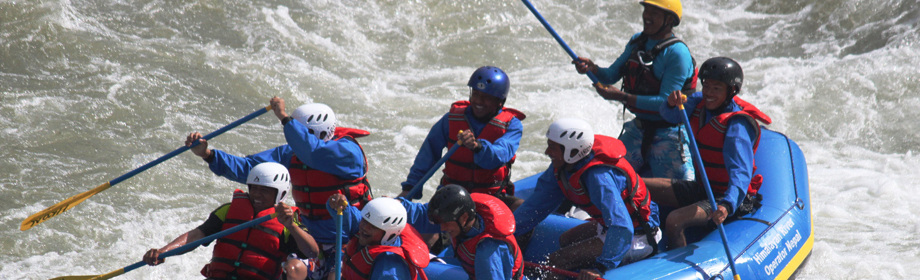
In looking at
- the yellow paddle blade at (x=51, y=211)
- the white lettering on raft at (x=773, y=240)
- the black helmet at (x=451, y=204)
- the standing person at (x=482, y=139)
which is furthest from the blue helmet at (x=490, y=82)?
the yellow paddle blade at (x=51, y=211)

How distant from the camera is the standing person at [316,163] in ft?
13.1

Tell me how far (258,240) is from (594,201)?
157 cm

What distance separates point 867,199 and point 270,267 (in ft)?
18.1

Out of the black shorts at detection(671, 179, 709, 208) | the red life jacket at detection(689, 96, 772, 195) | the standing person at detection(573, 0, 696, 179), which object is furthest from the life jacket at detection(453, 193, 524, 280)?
the standing person at detection(573, 0, 696, 179)

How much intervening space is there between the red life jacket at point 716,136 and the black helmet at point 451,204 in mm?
1594

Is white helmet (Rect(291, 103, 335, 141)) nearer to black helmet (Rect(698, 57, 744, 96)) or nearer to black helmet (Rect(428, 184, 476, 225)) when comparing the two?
black helmet (Rect(428, 184, 476, 225))

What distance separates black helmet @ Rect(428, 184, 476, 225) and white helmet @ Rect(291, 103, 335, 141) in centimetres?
93

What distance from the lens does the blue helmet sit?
429 cm

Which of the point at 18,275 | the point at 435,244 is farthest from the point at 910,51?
the point at 18,275

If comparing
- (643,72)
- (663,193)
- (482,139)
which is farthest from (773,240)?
(482,139)

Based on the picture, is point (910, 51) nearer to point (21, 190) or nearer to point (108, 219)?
point (108, 219)

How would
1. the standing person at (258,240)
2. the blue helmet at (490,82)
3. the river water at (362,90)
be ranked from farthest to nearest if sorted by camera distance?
the river water at (362,90) < the blue helmet at (490,82) < the standing person at (258,240)

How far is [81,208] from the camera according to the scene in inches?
264

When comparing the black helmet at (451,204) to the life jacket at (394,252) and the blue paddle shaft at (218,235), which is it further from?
the blue paddle shaft at (218,235)
